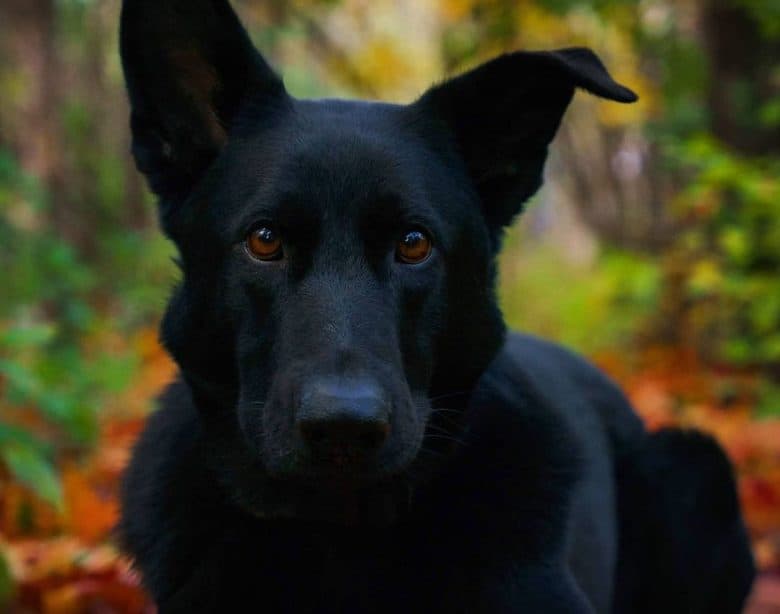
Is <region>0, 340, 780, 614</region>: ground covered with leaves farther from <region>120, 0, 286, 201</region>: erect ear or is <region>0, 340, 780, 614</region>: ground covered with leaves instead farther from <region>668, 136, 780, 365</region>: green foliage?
<region>120, 0, 286, 201</region>: erect ear

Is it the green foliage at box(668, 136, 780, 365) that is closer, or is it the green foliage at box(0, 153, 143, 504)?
the green foliage at box(0, 153, 143, 504)

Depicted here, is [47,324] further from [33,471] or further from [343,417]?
[343,417]

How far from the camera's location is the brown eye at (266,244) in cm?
264

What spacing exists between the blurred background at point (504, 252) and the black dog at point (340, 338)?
0.48 metres

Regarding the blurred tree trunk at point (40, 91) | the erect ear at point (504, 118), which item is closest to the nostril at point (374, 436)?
the erect ear at point (504, 118)

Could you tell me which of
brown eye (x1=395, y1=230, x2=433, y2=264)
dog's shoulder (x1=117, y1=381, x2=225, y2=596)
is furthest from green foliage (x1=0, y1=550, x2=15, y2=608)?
brown eye (x1=395, y1=230, x2=433, y2=264)

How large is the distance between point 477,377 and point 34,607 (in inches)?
69.6

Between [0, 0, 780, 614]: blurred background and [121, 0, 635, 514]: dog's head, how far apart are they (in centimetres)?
48

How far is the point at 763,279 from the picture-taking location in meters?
5.52

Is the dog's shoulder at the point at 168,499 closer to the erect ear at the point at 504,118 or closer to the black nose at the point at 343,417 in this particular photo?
the black nose at the point at 343,417

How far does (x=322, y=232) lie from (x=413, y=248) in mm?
234

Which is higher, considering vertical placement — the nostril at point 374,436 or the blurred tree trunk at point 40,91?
the nostril at point 374,436

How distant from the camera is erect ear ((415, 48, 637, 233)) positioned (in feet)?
9.56

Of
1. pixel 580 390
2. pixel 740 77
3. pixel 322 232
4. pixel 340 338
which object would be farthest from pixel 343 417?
pixel 740 77
